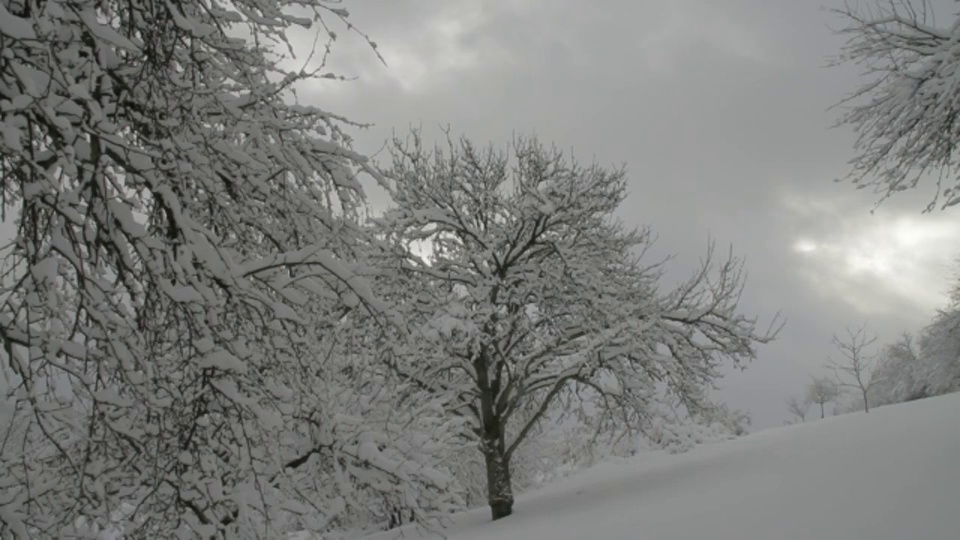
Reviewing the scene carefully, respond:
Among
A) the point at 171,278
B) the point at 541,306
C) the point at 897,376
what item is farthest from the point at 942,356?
the point at 171,278

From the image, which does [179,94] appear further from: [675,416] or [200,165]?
[675,416]

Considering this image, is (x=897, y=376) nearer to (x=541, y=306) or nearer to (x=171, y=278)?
(x=541, y=306)

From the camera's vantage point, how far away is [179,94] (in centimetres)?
309

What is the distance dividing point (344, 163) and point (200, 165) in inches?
46.5

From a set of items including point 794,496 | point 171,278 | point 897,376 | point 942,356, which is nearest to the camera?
point 171,278

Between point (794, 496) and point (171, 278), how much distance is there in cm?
586

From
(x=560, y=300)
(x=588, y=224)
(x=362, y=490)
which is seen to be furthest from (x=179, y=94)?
(x=588, y=224)

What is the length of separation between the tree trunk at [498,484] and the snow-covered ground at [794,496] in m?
0.31

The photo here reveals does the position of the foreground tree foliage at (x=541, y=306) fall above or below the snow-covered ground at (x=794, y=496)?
above

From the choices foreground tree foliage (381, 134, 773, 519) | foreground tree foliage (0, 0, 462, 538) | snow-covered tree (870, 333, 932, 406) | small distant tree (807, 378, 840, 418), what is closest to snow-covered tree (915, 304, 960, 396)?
snow-covered tree (870, 333, 932, 406)

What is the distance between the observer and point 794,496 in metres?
5.76

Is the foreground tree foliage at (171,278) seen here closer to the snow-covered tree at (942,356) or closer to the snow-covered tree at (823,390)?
the snow-covered tree at (942,356)

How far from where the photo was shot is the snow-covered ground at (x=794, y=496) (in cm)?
466

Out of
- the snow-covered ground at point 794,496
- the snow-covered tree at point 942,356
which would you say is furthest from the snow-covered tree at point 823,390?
the snow-covered ground at point 794,496
